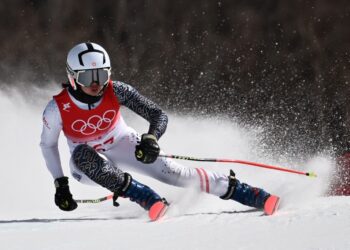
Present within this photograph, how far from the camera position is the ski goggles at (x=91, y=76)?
12.5ft

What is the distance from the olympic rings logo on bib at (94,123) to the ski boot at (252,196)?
84cm

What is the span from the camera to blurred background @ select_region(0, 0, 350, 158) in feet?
28.8

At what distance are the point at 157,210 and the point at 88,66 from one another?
37.0 inches

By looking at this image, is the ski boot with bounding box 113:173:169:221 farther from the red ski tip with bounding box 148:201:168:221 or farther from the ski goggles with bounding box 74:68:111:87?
the ski goggles with bounding box 74:68:111:87

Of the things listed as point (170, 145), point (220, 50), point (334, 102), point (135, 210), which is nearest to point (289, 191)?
point (135, 210)

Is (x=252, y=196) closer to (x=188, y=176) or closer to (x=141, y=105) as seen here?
(x=188, y=176)

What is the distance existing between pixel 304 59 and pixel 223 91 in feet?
4.06

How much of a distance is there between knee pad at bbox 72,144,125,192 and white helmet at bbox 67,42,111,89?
43 cm

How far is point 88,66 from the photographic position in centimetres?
380

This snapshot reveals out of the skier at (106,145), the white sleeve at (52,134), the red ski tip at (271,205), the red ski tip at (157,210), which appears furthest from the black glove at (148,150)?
the red ski tip at (271,205)

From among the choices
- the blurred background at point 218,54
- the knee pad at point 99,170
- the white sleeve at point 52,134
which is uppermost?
the blurred background at point 218,54

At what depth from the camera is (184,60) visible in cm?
956

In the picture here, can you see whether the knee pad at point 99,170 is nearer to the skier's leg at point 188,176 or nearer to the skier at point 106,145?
the skier at point 106,145

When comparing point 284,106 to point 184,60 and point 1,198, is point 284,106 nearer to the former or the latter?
point 184,60
